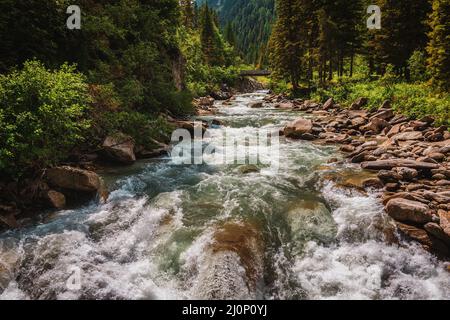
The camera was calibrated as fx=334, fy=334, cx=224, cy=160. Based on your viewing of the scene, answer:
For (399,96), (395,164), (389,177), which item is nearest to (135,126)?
(389,177)

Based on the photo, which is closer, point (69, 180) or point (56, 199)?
point (56, 199)

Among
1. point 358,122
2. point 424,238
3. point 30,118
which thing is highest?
point 30,118

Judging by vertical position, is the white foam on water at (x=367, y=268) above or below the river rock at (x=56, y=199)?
below

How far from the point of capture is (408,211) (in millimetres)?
8734

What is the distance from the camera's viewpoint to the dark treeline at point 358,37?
73.0 feet

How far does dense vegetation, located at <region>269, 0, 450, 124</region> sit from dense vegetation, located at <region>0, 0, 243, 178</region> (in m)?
14.9

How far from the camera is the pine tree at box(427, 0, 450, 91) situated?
20641 millimetres

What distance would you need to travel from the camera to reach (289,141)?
19.4 meters

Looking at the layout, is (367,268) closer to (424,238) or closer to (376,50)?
(424,238)

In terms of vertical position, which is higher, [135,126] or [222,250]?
[135,126]

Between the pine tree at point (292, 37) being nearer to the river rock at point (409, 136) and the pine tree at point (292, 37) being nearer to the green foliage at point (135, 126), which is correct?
the river rock at point (409, 136)

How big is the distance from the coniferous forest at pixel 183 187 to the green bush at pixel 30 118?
49 millimetres

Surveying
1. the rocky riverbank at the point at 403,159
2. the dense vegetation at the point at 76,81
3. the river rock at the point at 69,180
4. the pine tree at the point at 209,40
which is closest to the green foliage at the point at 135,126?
the dense vegetation at the point at 76,81

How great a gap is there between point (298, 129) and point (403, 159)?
26.8 ft
